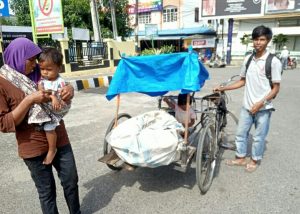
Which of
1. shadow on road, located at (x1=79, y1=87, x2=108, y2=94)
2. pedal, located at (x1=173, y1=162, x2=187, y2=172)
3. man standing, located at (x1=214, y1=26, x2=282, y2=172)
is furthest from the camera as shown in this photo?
shadow on road, located at (x1=79, y1=87, x2=108, y2=94)

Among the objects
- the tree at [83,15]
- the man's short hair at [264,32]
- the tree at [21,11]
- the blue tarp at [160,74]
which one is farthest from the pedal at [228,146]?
the tree at [21,11]

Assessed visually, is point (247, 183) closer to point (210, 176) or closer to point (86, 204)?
point (210, 176)

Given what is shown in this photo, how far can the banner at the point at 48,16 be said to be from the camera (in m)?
11.1

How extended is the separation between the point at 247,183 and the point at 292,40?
2880 cm

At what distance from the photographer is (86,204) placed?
293cm

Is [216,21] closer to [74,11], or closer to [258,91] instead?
[74,11]

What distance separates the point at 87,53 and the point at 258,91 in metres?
12.1

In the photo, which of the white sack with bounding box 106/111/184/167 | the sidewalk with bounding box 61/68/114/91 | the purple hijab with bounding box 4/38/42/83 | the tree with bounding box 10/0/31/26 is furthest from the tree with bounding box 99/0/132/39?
the purple hijab with bounding box 4/38/42/83

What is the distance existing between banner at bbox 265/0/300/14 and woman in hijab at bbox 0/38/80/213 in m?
25.7

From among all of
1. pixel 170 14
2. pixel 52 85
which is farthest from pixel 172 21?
pixel 52 85

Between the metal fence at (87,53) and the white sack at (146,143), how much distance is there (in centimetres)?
1077

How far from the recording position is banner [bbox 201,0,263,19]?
22.1 m

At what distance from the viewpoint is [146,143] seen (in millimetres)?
2783

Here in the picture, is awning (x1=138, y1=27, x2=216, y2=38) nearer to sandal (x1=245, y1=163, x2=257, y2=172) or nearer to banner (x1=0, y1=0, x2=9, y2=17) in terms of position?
banner (x1=0, y1=0, x2=9, y2=17)
